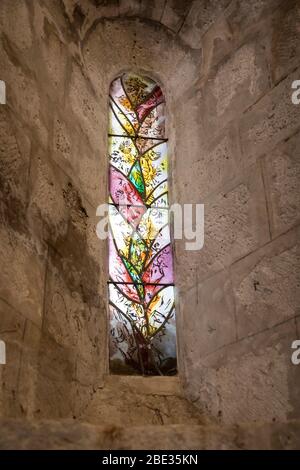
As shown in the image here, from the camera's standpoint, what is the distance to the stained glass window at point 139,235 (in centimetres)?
320

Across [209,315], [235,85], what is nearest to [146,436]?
[209,315]

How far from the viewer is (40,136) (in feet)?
9.78

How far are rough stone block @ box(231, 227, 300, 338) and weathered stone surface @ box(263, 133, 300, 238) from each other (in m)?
0.07

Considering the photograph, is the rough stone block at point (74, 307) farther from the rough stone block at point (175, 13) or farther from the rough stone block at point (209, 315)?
the rough stone block at point (175, 13)

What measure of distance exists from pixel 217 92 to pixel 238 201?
660 millimetres

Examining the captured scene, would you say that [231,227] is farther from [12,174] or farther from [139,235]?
[12,174]

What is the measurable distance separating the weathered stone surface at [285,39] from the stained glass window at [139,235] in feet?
2.57

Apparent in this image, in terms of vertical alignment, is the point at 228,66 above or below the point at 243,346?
above

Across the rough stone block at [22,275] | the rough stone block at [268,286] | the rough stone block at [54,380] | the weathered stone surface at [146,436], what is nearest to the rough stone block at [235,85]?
the rough stone block at [268,286]

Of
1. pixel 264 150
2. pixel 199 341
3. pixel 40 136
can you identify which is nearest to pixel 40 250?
pixel 40 136

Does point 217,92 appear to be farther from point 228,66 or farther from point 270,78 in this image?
point 270,78

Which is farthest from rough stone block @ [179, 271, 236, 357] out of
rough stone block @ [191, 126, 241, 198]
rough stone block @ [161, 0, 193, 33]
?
rough stone block @ [161, 0, 193, 33]

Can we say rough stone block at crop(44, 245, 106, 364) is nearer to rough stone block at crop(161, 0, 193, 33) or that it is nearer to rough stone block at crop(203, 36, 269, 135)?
rough stone block at crop(203, 36, 269, 135)

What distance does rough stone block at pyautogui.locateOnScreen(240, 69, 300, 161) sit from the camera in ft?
10.1
